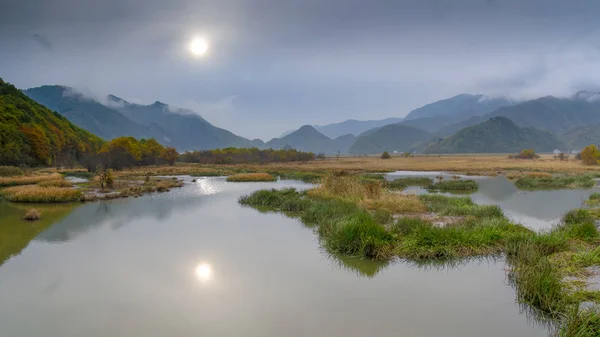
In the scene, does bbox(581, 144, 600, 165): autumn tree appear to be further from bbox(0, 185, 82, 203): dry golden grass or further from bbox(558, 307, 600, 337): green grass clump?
bbox(0, 185, 82, 203): dry golden grass

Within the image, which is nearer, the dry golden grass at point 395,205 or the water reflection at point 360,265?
the water reflection at point 360,265

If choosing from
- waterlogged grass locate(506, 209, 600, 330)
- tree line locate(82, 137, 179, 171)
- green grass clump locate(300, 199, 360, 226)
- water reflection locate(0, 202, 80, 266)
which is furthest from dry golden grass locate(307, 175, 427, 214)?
tree line locate(82, 137, 179, 171)

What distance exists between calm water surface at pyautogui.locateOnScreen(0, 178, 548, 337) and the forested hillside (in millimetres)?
46592

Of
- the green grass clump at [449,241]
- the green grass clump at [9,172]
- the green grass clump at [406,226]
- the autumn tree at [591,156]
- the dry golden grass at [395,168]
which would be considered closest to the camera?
the green grass clump at [449,241]

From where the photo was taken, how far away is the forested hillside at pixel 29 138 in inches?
1987

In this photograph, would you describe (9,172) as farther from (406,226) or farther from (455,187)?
(455,187)

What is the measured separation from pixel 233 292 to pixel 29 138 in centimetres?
6298

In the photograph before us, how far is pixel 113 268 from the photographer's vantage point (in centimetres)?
1072

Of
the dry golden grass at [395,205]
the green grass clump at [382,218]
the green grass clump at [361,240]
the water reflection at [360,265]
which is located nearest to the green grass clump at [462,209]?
the dry golden grass at [395,205]

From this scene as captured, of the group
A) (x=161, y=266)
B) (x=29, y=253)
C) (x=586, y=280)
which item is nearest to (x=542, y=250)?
(x=586, y=280)

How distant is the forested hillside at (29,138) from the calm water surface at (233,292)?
4659 centimetres

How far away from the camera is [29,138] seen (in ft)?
186

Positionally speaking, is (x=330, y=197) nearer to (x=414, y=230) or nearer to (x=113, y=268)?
(x=414, y=230)

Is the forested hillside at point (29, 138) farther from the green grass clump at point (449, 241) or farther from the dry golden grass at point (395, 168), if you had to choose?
the green grass clump at point (449, 241)
